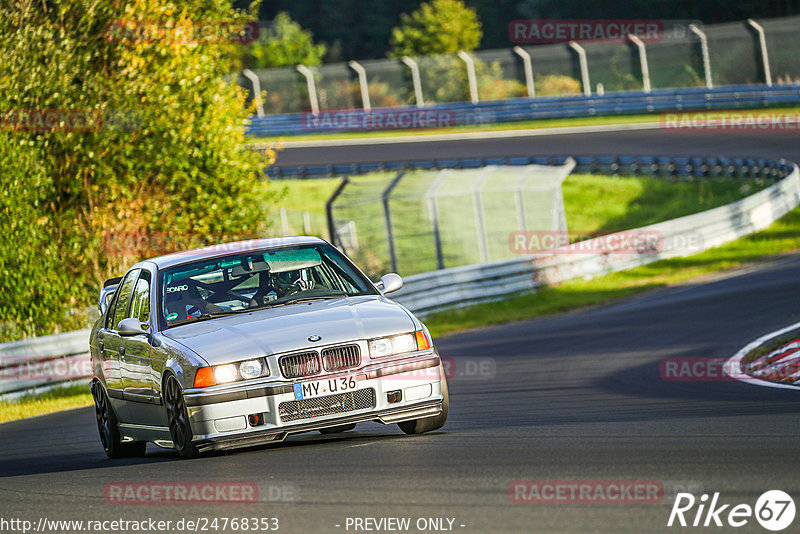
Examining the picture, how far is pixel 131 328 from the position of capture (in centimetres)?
866

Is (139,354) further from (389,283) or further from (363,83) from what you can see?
(363,83)

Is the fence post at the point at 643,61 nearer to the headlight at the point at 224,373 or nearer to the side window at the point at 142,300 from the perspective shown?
the side window at the point at 142,300

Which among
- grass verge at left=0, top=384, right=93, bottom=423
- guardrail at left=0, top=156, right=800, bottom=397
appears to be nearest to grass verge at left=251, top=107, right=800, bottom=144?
guardrail at left=0, top=156, right=800, bottom=397

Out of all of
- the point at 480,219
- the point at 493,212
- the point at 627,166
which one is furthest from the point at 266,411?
the point at 627,166

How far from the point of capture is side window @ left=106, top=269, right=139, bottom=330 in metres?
9.77

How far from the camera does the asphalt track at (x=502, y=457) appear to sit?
227 inches

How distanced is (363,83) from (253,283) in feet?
134

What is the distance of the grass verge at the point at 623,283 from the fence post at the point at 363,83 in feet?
78.5

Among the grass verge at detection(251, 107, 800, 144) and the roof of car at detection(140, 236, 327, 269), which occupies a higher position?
the roof of car at detection(140, 236, 327, 269)

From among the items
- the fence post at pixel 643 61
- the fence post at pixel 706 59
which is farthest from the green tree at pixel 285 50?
the fence post at pixel 706 59

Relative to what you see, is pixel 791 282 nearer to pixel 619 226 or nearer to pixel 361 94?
pixel 619 226

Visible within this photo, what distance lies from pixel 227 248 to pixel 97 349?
5.47 feet

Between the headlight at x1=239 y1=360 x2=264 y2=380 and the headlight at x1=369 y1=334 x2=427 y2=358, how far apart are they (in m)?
0.73

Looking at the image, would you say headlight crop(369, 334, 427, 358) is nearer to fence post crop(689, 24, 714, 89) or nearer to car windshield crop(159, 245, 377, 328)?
car windshield crop(159, 245, 377, 328)
